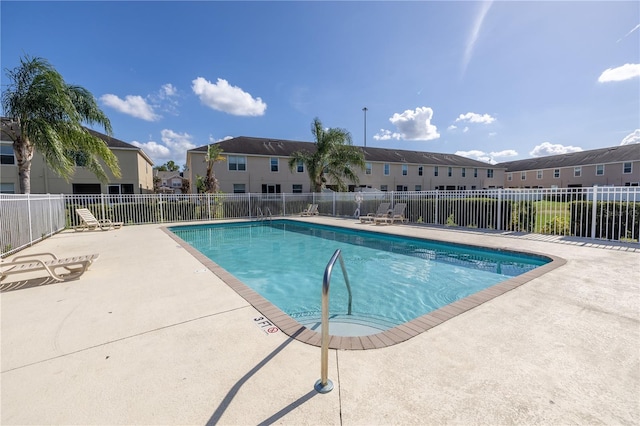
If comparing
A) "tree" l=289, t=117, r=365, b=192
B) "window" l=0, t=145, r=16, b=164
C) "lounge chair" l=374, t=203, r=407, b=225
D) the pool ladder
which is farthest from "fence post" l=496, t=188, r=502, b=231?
"window" l=0, t=145, r=16, b=164

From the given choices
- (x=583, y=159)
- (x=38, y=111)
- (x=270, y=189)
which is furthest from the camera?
(x=583, y=159)

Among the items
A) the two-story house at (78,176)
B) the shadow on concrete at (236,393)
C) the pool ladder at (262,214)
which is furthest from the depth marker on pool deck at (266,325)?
the two-story house at (78,176)

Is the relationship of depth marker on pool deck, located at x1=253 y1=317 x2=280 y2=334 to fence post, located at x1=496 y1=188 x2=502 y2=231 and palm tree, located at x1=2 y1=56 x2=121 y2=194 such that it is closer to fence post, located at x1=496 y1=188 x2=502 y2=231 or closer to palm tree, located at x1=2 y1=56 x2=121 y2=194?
palm tree, located at x1=2 y1=56 x2=121 y2=194

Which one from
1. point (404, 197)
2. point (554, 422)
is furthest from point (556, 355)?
point (404, 197)

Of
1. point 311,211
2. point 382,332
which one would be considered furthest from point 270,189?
point 382,332

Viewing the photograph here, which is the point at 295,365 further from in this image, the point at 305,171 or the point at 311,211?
the point at 305,171

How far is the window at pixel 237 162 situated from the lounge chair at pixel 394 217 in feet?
51.0

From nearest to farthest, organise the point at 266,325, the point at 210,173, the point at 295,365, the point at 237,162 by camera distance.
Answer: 1. the point at 295,365
2. the point at 266,325
3. the point at 210,173
4. the point at 237,162

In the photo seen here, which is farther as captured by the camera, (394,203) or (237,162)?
(237,162)

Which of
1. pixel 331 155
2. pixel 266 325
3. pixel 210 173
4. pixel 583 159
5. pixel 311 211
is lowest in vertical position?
pixel 266 325

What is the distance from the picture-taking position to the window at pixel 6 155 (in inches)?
771

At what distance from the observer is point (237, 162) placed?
84.3 ft

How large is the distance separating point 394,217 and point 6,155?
26.4 metres

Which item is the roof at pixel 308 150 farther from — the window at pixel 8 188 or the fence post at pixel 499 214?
the fence post at pixel 499 214
